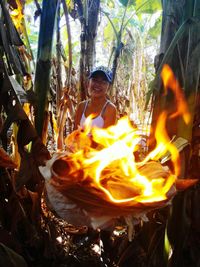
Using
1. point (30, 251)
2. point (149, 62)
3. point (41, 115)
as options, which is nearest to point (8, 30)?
point (41, 115)

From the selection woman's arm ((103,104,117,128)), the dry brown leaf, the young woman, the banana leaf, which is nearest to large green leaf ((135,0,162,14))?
the young woman

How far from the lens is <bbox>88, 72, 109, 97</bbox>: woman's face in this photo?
7.30 ft

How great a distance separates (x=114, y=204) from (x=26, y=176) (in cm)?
45

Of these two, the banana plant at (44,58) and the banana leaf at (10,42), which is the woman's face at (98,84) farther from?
the banana leaf at (10,42)

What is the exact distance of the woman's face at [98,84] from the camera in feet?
7.30

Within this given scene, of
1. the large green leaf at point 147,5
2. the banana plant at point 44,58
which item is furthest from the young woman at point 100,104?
the large green leaf at point 147,5

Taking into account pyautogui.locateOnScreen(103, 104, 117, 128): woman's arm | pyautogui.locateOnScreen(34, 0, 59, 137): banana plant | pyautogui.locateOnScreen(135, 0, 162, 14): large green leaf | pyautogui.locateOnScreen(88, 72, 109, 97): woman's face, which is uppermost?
pyautogui.locateOnScreen(135, 0, 162, 14): large green leaf

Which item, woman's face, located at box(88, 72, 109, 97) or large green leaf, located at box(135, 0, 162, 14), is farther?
large green leaf, located at box(135, 0, 162, 14)

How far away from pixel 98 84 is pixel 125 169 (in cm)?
134

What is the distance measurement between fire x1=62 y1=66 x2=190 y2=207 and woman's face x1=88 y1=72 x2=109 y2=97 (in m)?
1.01

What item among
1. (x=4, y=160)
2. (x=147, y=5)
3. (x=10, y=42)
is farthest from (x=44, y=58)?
(x=147, y=5)

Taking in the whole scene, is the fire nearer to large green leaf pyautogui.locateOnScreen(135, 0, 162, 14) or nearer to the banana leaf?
the banana leaf

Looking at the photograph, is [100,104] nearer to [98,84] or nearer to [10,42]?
[98,84]

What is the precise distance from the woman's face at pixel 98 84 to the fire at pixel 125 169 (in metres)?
1.01
